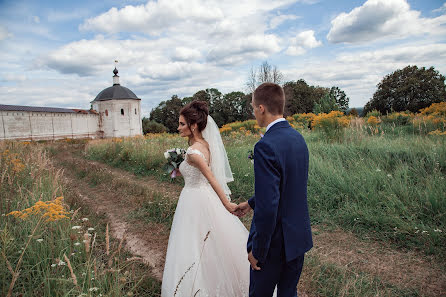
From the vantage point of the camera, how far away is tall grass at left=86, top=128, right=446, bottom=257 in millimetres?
3754

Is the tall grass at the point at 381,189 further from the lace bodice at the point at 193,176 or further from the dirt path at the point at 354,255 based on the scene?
Result: the lace bodice at the point at 193,176

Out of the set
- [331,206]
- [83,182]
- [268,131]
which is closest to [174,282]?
[268,131]

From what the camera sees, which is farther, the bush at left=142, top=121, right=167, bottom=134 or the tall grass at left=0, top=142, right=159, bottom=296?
the bush at left=142, top=121, right=167, bottom=134

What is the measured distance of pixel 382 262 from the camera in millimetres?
3289

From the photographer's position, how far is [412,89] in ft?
95.4

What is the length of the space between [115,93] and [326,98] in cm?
3646

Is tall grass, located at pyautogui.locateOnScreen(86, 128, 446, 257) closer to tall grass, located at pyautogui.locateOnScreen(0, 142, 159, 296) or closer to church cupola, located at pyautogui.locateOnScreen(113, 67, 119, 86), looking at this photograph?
tall grass, located at pyautogui.locateOnScreen(0, 142, 159, 296)

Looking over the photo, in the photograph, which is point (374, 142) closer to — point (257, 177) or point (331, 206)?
point (331, 206)

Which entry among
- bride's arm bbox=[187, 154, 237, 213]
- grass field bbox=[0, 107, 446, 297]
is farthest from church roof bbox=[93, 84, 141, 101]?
bride's arm bbox=[187, 154, 237, 213]

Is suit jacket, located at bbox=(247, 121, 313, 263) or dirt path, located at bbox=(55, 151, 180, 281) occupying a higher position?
suit jacket, located at bbox=(247, 121, 313, 263)

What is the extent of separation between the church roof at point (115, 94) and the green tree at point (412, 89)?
127 feet

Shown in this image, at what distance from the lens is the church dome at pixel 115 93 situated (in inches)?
1650

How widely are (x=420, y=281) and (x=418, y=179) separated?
96.8 inches

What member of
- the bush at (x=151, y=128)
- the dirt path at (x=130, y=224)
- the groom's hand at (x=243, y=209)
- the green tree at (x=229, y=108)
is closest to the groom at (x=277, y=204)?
the groom's hand at (x=243, y=209)
